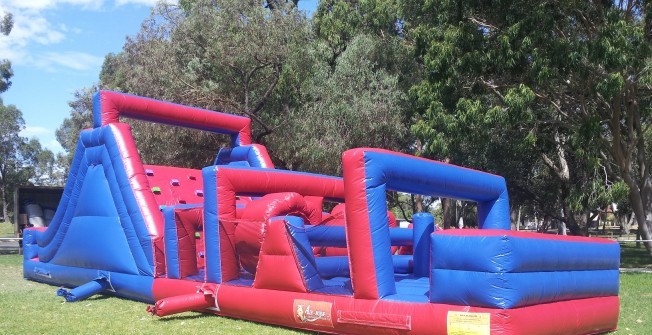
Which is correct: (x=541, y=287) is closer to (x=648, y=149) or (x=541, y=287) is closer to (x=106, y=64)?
(x=648, y=149)

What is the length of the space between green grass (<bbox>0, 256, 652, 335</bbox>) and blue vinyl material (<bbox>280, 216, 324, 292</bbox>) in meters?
0.56

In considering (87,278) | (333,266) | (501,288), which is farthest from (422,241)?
(87,278)

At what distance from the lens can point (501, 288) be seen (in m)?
5.63

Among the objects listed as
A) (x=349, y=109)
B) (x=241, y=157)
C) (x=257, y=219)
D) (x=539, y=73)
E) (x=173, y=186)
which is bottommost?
(x=257, y=219)

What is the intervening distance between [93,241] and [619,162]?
459 inches

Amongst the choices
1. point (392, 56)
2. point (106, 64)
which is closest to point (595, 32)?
point (392, 56)

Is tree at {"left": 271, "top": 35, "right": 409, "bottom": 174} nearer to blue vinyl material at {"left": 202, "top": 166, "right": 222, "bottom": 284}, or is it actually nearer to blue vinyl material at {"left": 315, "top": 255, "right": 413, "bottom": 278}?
blue vinyl material at {"left": 315, "top": 255, "right": 413, "bottom": 278}

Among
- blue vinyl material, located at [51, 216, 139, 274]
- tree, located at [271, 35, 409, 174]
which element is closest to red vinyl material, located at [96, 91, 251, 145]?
blue vinyl material, located at [51, 216, 139, 274]

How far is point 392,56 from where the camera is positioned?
2059 cm

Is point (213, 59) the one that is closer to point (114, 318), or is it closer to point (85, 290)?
point (85, 290)

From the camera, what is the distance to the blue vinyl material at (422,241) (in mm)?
9102

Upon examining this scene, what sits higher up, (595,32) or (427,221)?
(595,32)

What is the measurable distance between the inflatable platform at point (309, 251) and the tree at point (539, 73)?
207 inches

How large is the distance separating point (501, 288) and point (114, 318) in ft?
15.7
